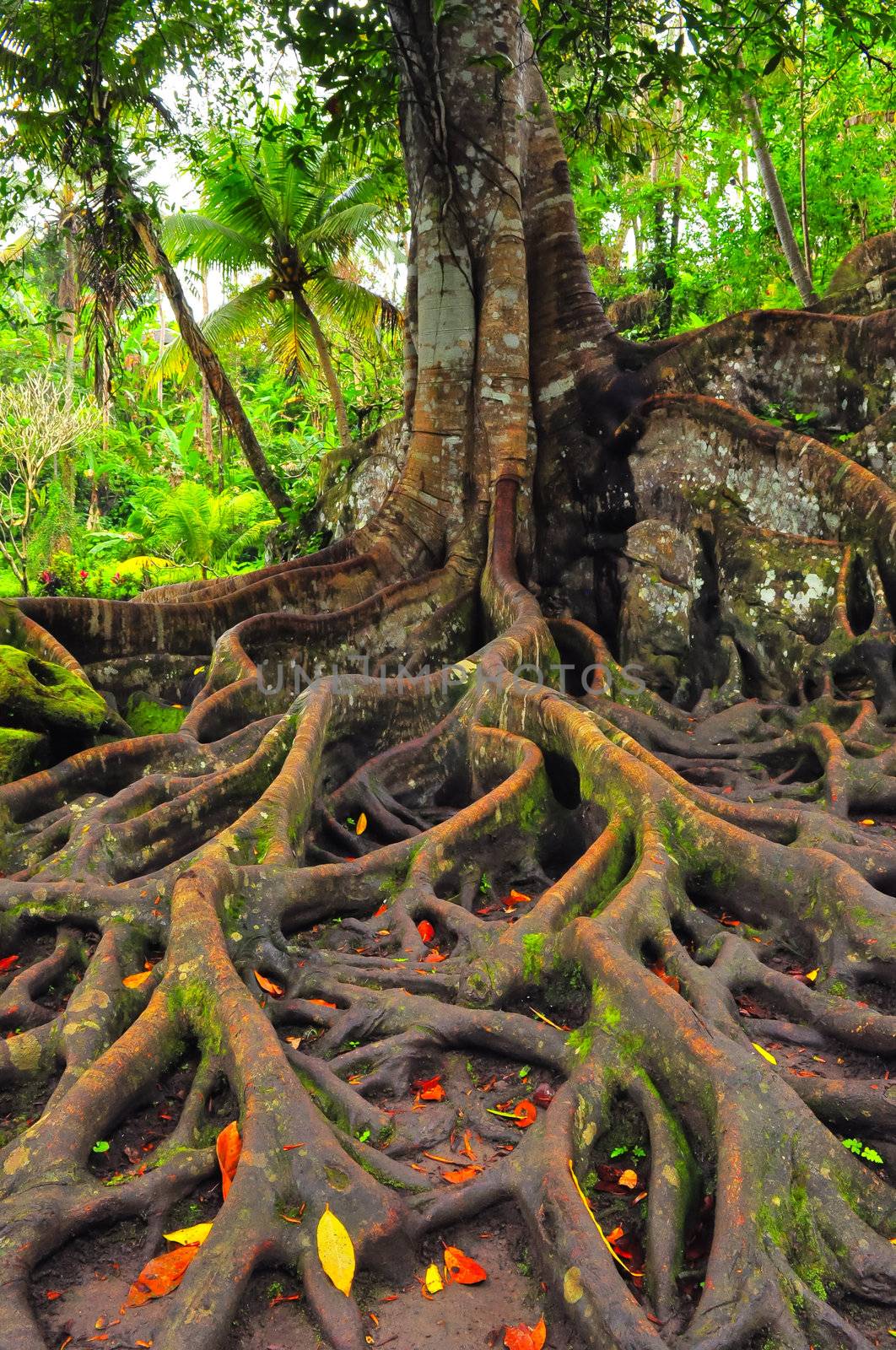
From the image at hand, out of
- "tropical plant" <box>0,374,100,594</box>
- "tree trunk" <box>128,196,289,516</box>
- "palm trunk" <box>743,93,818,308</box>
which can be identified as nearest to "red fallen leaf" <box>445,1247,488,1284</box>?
"tree trunk" <box>128,196,289,516</box>

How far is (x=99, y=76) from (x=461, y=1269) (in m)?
7.71

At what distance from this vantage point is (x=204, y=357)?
44.5ft

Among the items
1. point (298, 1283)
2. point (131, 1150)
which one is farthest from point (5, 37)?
point (298, 1283)

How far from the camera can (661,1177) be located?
2514 millimetres

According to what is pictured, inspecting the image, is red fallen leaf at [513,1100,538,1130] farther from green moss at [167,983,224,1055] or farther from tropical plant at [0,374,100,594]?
tropical plant at [0,374,100,594]

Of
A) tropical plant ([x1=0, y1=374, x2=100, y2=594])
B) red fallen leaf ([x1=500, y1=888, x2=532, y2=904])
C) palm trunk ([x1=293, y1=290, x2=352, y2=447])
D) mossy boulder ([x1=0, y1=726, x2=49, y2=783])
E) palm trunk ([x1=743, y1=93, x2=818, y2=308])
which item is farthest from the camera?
tropical plant ([x1=0, y1=374, x2=100, y2=594])

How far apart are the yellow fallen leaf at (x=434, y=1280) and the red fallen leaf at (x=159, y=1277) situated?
58cm

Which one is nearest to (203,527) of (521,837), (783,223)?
(783,223)

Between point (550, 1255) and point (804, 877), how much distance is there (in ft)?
6.23

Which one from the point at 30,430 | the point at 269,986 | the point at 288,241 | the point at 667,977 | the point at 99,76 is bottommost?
the point at 269,986

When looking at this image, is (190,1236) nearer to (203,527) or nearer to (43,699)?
(43,699)

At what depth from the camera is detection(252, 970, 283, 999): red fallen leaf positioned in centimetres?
352

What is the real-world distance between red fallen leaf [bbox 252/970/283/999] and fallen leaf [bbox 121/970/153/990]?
403 mm

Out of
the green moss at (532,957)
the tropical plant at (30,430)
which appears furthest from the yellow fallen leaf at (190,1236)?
the tropical plant at (30,430)
